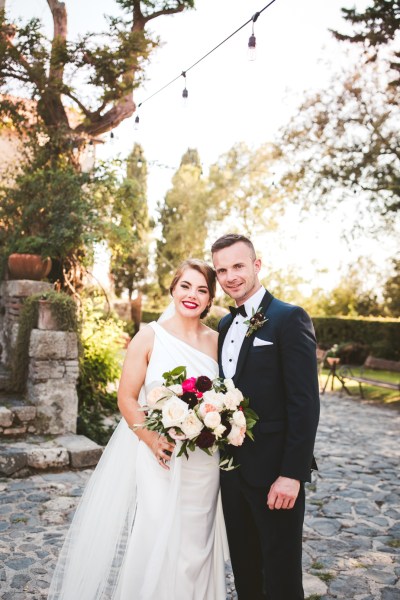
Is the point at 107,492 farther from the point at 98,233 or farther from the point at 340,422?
the point at 340,422

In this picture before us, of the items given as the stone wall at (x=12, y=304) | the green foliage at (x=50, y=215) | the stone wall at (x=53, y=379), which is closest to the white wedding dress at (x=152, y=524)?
the stone wall at (x=53, y=379)

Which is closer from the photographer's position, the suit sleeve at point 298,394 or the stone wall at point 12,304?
the suit sleeve at point 298,394

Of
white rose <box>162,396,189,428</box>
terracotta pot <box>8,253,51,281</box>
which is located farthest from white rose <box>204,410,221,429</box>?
terracotta pot <box>8,253,51,281</box>

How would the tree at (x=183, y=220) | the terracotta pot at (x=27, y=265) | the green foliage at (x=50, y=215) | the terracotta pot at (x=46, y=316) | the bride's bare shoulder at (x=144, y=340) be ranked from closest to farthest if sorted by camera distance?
the bride's bare shoulder at (x=144, y=340), the terracotta pot at (x=46, y=316), the terracotta pot at (x=27, y=265), the green foliage at (x=50, y=215), the tree at (x=183, y=220)

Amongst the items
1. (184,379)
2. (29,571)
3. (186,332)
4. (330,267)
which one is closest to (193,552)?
(184,379)

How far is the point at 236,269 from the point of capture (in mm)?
2781

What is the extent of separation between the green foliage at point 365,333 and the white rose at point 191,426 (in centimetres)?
1810

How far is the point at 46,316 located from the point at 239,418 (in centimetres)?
481

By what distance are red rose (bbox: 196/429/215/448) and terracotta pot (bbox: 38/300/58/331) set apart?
466 cm

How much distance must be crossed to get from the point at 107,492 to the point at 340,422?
7.78m

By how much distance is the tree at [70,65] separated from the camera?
29.0ft

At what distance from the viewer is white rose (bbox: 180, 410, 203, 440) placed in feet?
7.52

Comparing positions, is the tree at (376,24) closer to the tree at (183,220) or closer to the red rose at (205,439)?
the red rose at (205,439)

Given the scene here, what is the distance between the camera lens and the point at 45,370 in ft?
21.0
